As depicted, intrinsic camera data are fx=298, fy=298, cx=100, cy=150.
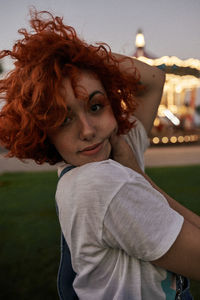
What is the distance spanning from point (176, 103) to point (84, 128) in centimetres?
1904

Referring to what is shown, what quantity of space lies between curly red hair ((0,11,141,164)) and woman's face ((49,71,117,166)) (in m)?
0.04

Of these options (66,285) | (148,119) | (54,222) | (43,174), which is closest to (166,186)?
(54,222)

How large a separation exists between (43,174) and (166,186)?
298 centimetres

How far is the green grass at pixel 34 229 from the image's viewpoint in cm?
232

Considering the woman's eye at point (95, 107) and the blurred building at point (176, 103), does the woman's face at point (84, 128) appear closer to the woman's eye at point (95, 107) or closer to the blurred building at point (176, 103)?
the woman's eye at point (95, 107)

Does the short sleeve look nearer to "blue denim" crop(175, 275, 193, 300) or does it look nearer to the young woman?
the young woman

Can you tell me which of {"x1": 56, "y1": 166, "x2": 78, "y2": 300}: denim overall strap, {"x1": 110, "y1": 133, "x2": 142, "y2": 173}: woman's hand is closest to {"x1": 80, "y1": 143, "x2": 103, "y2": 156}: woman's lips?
{"x1": 56, "y1": 166, "x2": 78, "y2": 300}: denim overall strap

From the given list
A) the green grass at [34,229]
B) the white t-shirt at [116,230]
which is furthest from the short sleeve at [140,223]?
the green grass at [34,229]

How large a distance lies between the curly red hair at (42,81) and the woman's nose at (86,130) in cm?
7

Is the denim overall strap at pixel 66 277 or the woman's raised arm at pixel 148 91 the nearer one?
the denim overall strap at pixel 66 277

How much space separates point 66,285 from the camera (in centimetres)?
105

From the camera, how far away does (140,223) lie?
0.76 metres

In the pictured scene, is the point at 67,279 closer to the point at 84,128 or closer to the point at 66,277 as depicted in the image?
the point at 66,277

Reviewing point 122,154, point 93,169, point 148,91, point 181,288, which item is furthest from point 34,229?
point 93,169
